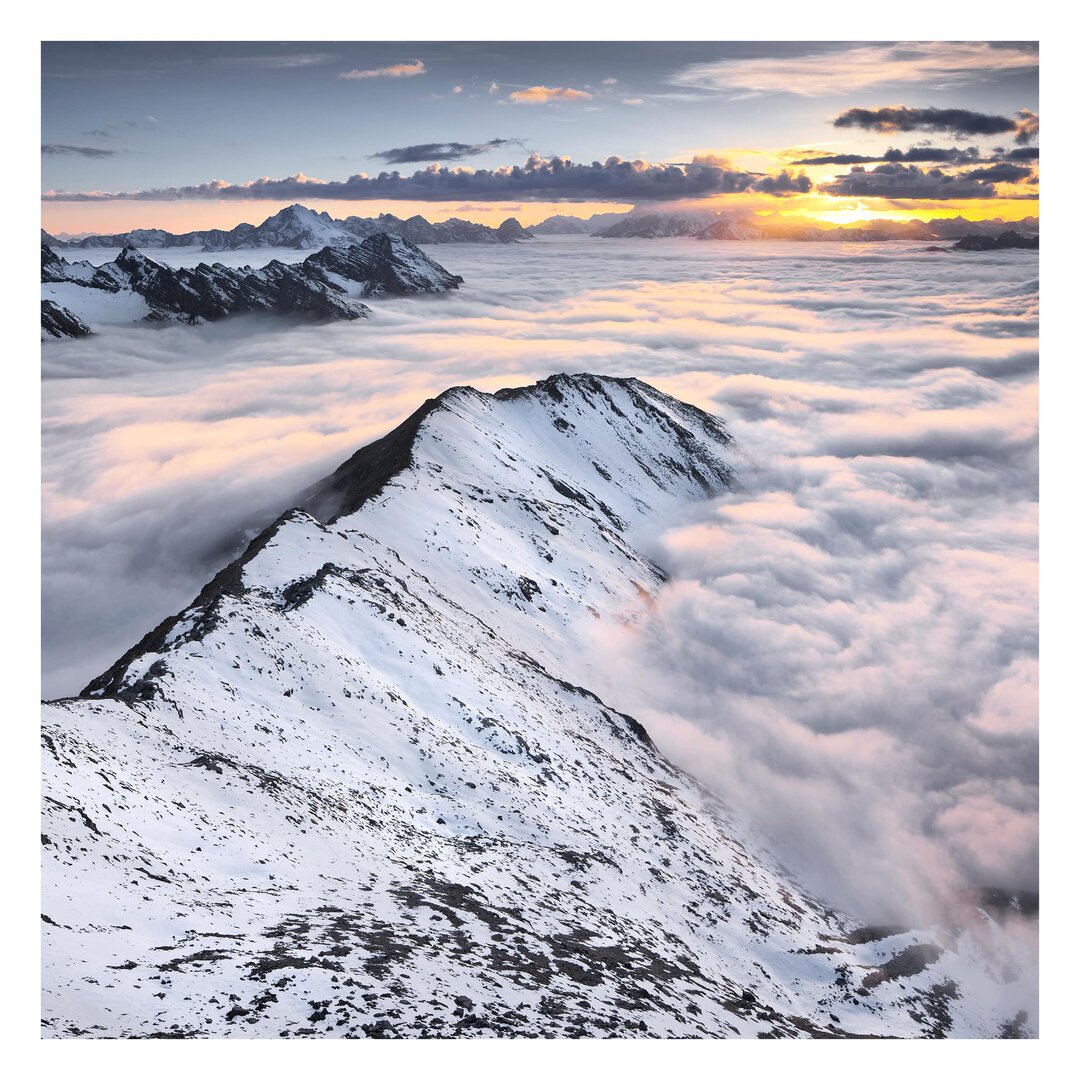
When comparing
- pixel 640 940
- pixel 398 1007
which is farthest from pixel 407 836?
pixel 398 1007

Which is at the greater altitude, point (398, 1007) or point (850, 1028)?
point (398, 1007)

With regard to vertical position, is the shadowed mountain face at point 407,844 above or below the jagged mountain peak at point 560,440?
below

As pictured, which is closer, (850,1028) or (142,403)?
(850,1028)

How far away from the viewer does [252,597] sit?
37562 mm

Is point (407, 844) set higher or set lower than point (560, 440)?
lower

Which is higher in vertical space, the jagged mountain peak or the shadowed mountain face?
the jagged mountain peak

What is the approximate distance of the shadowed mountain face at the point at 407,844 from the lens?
631 inches

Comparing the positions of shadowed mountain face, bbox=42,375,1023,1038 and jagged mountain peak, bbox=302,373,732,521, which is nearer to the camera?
shadowed mountain face, bbox=42,375,1023,1038

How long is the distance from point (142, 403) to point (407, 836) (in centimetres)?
12647

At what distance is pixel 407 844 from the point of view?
90.3ft

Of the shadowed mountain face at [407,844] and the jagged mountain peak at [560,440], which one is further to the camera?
the jagged mountain peak at [560,440]

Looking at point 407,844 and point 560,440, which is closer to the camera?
point 407,844

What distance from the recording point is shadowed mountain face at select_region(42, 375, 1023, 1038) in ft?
52.6
